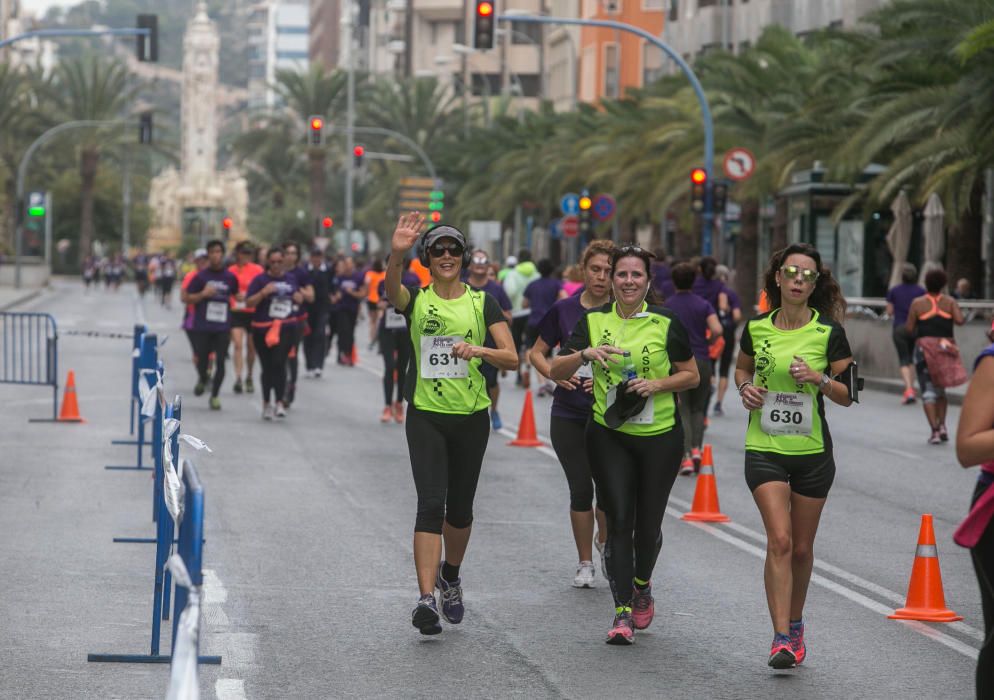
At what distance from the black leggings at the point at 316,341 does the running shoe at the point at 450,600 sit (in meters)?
19.4

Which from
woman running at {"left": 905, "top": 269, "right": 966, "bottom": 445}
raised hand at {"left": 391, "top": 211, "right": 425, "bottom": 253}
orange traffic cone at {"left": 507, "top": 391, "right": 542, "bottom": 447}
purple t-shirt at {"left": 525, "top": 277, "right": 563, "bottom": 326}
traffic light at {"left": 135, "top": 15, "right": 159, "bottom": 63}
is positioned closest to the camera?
raised hand at {"left": 391, "top": 211, "right": 425, "bottom": 253}

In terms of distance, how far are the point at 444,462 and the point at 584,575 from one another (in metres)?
1.65

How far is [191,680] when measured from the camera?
416 cm

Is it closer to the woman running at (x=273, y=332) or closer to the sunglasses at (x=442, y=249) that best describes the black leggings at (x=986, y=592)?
the sunglasses at (x=442, y=249)

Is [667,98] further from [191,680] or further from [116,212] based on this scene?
[116,212]

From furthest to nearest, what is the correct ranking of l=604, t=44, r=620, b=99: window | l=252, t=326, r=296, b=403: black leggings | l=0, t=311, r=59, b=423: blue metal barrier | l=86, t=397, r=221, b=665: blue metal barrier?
l=604, t=44, r=620, b=99: window → l=0, t=311, r=59, b=423: blue metal barrier → l=252, t=326, r=296, b=403: black leggings → l=86, t=397, r=221, b=665: blue metal barrier

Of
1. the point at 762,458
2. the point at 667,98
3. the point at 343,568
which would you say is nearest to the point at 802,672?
the point at 762,458

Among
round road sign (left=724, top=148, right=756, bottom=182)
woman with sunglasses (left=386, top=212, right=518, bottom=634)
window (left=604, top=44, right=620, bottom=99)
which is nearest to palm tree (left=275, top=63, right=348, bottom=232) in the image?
window (left=604, top=44, right=620, bottom=99)

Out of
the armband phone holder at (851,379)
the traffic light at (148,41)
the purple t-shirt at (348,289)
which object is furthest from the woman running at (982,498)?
the traffic light at (148,41)

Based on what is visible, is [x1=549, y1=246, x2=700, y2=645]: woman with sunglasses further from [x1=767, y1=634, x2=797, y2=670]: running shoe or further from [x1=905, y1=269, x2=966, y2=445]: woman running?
[x1=905, y1=269, x2=966, y2=445]: woman running

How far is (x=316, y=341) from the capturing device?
28203 mm

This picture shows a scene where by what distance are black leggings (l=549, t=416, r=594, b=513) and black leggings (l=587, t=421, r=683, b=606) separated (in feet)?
3.75

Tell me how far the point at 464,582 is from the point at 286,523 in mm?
2483

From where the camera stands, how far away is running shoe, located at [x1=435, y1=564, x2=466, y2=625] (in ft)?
28.3
